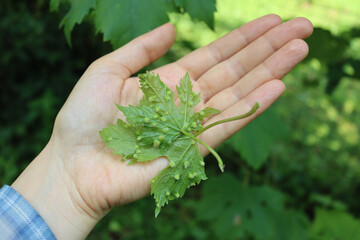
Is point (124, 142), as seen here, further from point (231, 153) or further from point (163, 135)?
point (231, 153)

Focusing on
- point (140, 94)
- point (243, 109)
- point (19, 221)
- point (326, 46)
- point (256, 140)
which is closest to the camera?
point (19, 221)

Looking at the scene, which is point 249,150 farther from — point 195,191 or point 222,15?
point 222,15

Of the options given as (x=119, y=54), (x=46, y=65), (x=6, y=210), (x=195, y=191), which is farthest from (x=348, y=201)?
(x=46, y=65)

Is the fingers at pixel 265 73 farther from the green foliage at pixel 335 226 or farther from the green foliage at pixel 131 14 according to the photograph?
the green foliage at pixel 335 226

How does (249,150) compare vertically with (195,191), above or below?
above

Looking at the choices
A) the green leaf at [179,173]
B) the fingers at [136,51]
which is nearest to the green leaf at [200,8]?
the fingers at [136,51]

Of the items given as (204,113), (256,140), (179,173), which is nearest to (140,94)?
(204,113)
